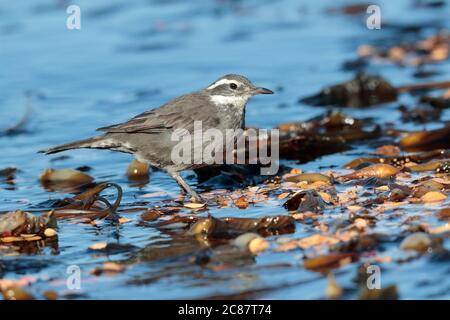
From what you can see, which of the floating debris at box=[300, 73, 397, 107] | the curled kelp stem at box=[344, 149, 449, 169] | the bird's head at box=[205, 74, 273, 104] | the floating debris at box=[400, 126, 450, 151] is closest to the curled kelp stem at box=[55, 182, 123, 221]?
the bird's head at box=[205, 74, 273, 104]

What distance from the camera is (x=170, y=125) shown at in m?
10.3

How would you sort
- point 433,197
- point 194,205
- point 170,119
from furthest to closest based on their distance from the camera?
1. point 170,119
2. point 194,205
3. point 433,197

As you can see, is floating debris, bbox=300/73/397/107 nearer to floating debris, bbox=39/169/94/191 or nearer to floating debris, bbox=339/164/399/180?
floating debris, bbox=339/164/399/180

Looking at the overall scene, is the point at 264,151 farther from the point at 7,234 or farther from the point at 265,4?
the point at 265,4

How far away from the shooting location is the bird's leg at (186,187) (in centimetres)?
993

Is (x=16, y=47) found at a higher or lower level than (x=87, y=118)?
higher

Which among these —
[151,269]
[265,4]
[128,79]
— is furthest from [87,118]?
[265,4]

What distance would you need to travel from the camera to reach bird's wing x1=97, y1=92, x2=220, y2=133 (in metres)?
10.3

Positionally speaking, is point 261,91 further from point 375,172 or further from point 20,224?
point 20,224

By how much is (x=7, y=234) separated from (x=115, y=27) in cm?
1225

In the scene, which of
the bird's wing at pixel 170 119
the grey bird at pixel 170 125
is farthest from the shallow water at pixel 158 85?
the bird's wing at pixel 170 119

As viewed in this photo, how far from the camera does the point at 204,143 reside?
33.0ft

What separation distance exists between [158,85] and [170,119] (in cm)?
568

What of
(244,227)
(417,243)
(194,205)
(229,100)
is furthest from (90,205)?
(417,243)
